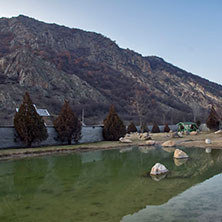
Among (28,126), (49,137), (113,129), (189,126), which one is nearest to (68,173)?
(28,126)

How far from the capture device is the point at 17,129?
20812 millimetres

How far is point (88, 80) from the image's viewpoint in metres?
80.2

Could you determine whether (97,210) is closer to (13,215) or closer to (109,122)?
(13,215)

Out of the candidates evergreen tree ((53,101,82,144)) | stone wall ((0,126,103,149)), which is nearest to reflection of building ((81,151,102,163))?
evergreen tree ((53,101,82,144))

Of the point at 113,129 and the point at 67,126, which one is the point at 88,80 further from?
the point at 67,126

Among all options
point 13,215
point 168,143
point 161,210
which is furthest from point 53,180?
point 168,143

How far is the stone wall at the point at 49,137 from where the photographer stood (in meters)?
20.2

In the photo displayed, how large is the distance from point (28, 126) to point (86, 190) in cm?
1431

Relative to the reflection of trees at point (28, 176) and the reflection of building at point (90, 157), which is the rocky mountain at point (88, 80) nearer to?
the reflection of building at point (90, 157)

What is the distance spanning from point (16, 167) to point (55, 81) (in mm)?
55732

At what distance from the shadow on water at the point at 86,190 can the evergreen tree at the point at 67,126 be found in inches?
414

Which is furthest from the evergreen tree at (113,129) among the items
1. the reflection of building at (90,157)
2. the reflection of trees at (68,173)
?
the reflection of trees at (68,173)

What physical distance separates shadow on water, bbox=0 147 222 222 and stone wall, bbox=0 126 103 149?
25.6 ft

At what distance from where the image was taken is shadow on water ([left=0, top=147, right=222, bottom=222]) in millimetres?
6066
